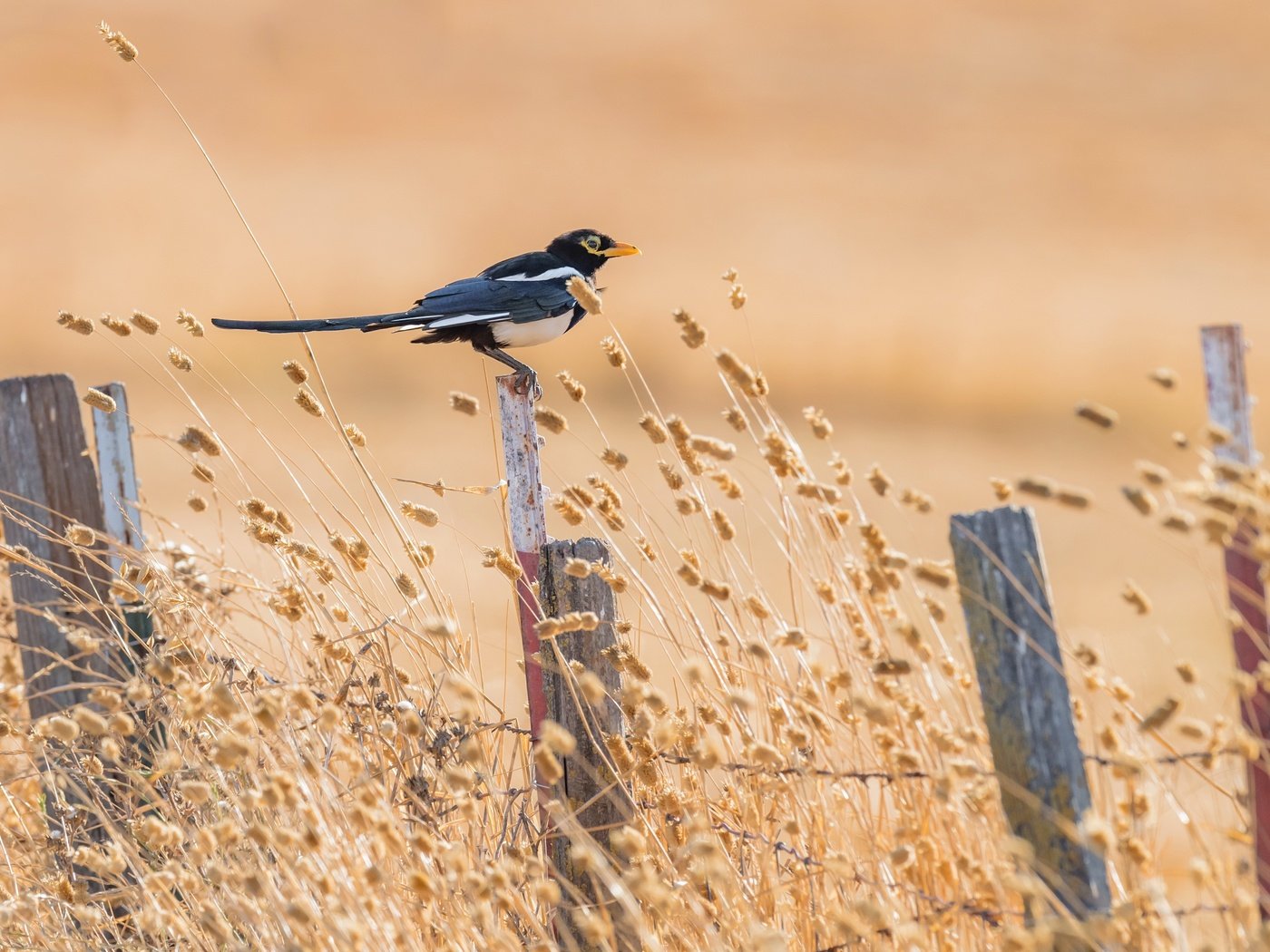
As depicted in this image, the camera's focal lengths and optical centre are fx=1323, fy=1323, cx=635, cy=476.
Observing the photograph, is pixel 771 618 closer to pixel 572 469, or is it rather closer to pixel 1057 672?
pixel 1057 672

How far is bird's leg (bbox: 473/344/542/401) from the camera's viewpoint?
10.2ft

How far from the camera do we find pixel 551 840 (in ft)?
8.95

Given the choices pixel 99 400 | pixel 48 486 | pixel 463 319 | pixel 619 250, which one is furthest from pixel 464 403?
pixel 619 250

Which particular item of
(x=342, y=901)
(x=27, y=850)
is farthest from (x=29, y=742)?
(x=342, y=901)

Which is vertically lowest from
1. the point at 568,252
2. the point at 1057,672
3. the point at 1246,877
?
the point at 1246,877

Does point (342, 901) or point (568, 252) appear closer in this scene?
point (342, 901)

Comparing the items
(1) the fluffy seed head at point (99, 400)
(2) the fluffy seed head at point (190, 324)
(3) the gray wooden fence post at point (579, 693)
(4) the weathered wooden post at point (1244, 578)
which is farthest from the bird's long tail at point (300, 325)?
(4) the weathered wooden post at point (1244, 578)

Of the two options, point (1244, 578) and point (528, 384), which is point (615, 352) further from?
point (1244, 578)

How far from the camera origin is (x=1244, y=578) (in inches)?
75.7

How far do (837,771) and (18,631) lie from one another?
2.45m

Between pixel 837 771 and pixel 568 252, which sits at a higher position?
pixel 568 252

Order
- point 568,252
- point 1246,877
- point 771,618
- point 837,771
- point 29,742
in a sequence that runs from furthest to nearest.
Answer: point 568,252 → point 29,742 → point 771,618 → point 837,771 → point 1246,877

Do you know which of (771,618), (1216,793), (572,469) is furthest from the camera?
(572,469)

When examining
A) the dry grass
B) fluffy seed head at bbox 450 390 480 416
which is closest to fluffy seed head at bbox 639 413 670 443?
the dry grass
